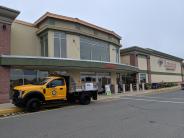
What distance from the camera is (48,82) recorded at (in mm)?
15109

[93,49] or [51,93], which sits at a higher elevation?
[93,49]

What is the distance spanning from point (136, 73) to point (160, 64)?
12167 mm

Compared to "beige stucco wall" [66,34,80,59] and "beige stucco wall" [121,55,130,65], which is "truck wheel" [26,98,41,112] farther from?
"beige stucco wall" [121,55,130,65]

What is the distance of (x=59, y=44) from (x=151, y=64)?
23.4 metres

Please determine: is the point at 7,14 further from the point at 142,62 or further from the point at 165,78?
the point at 165,78

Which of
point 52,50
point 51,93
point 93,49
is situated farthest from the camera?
point 93,49

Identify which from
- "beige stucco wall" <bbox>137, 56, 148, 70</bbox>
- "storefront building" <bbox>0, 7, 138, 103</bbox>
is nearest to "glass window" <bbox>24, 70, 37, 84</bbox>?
"storefront building" <bbox>0, 7, 138, 103</bbox>

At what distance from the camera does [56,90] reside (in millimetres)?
15391

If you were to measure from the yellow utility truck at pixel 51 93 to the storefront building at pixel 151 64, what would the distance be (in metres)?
21.4

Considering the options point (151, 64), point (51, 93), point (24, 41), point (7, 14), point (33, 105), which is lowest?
point (33, 105)

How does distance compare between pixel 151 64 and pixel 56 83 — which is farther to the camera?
pixel 151 64

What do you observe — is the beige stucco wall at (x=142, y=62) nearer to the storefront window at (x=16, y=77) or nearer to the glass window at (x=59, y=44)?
the glass window at (x=59, y=44)

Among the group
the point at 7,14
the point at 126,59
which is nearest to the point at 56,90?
the point at 7,14

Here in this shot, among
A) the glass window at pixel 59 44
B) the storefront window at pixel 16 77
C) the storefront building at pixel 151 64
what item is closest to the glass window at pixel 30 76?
the storefront window at pixel 16 77
